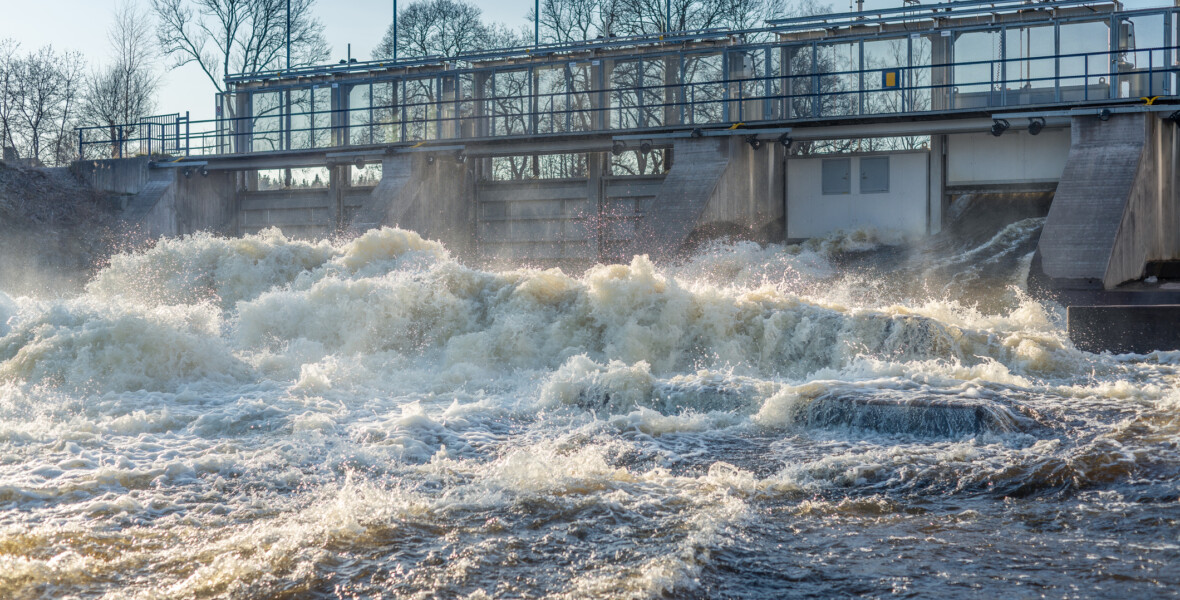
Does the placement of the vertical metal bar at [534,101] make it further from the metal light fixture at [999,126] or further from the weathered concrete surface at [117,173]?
the weathered concrete surface at [117,173]

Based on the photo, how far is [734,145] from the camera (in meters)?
19.1

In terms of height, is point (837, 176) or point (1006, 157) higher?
point (1006, 157)

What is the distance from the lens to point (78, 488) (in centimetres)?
664

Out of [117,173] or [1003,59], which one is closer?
[1003,59]

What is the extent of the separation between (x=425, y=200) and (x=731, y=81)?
24.2 feet

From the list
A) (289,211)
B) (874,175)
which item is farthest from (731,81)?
(289,211)

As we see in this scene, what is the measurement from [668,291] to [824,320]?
194cm

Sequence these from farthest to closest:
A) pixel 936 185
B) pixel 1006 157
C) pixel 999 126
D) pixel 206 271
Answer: pixel 936 185 < pixel 1006 157 < pixel 999 126 < pixel 206 271

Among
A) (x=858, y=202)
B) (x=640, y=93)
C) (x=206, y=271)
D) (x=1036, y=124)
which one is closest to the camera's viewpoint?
(x=1036, y=124)

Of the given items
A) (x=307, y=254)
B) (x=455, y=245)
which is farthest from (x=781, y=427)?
(x=455, y=245)

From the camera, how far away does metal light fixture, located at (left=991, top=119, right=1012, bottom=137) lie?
1709 centimetres

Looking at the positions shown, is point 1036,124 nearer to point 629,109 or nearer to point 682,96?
point 682,96

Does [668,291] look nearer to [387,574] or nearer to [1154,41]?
[387,574]

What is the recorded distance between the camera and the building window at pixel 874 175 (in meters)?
19.7
